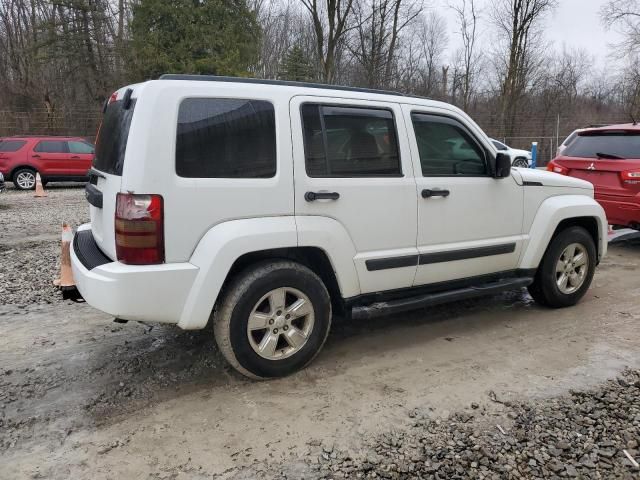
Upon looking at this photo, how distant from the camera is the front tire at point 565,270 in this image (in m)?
4.78

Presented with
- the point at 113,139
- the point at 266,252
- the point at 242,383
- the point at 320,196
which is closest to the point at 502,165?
the point at 320,196

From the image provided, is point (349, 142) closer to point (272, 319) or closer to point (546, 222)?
point (272, 319)

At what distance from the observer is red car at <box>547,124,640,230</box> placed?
22.4ft

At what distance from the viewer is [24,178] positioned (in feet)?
50.3

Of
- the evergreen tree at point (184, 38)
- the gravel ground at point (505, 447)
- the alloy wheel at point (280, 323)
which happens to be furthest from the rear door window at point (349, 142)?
the evergreen tree at point (184, 38)

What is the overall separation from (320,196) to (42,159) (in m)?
14.8

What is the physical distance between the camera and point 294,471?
2.58 metres

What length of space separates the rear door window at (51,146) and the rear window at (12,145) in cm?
41

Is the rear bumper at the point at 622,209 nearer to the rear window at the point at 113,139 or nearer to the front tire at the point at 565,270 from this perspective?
the front tire at the point at 565,270

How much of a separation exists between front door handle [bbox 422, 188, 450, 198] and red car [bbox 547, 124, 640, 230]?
4.26 meters

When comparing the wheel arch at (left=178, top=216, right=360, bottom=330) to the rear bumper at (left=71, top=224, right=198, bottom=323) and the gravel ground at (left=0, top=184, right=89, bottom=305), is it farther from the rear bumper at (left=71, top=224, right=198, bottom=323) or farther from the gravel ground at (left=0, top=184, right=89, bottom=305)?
the gravel ground at (left=0, top=184, right=89, bottom=305)

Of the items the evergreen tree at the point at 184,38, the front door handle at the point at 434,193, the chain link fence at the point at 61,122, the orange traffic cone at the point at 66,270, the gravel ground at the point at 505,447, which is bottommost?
the gravel ground at the point at 505,447

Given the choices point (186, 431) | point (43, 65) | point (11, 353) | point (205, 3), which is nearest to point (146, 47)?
point (205, 3)

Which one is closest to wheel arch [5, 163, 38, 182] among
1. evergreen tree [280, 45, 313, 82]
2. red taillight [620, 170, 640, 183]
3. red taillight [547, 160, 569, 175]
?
red taillight [547, 160, 569, 175]
